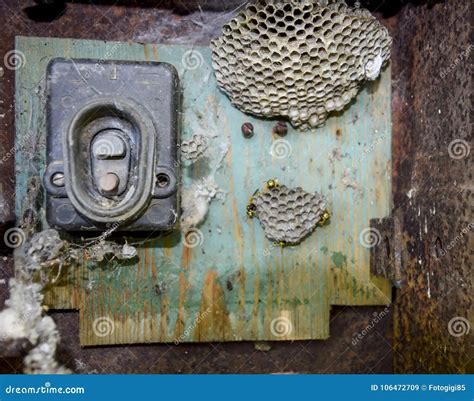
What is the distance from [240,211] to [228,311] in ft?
1.32

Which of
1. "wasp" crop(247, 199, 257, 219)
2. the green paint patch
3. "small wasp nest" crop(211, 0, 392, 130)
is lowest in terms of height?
the green paint patch

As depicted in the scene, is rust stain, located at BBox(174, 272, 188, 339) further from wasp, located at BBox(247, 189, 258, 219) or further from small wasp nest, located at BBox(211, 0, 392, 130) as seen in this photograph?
small wasp nest, located at BBox(211, 0, 392, 130)

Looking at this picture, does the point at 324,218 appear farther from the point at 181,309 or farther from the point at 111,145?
the point at 111,145

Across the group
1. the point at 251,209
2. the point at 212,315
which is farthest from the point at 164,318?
the point at 251,209

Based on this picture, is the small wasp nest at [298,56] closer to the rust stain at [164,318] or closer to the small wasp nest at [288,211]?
the small wasp nest at [288,211]

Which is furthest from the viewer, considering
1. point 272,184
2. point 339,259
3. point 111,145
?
point 339,259

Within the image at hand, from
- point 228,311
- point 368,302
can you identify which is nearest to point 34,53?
point 228,311

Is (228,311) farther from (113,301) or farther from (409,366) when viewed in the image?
(409,366)

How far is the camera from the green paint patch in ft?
6.82

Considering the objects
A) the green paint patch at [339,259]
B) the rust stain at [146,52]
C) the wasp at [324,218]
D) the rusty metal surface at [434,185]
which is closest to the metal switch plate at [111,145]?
the rust stain at [146,52]

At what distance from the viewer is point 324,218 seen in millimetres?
2008

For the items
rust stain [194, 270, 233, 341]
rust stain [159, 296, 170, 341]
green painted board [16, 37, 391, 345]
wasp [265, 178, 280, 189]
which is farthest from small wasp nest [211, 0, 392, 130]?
rust stain [159, 296, 170, 341]

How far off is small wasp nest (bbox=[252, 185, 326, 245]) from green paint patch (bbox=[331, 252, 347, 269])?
0.56ft

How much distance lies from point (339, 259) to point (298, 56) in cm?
82
